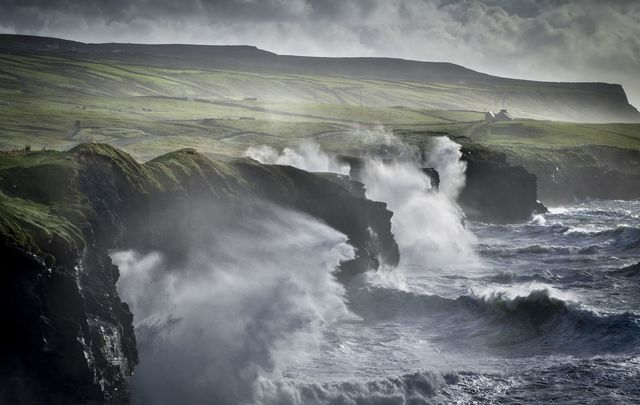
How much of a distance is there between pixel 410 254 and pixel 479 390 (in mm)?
26361

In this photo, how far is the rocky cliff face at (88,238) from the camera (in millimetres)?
19500

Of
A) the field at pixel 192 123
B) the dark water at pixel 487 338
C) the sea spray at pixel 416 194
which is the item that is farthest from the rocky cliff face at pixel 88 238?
the field at pixel 192 123

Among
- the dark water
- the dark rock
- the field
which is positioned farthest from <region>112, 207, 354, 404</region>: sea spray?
the dark rock

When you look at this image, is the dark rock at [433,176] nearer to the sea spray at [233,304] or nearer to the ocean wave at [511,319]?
the sea spray at [233,304]

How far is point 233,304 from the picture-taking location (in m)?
31.2

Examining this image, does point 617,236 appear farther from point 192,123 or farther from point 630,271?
point 192,123

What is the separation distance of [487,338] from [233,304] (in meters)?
12.1

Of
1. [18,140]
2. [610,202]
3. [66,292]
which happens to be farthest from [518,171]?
[66,292]

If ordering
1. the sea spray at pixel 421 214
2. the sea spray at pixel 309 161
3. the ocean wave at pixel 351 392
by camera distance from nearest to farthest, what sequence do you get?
the ocean wave at pixel 351 392
the sea spray at pixel 421 214
the sea spray at pixel 309 161

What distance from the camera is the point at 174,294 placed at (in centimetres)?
3078

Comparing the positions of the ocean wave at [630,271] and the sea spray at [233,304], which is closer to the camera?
the sea spray at [233,304]

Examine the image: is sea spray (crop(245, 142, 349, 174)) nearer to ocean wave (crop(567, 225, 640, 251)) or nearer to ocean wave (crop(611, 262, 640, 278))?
ocean wave (crop(567, 225, 640, 251))

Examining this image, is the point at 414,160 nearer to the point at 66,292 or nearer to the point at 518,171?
the point at 518,171

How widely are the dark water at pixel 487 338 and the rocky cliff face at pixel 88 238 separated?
5289 millimetres
